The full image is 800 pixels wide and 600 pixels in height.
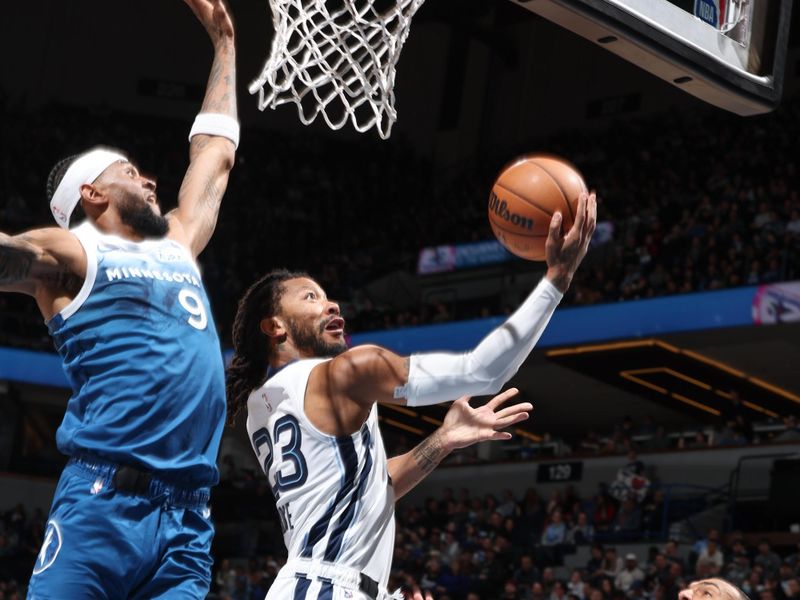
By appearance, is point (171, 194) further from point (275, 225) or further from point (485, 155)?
point (485, 155)

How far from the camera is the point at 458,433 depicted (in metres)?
3.54

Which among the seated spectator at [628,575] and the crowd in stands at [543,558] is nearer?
the crowd in stands at [543,558]

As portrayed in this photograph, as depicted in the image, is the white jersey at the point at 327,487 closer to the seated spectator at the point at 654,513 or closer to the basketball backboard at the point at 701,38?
the basketball backboard at the point at 701,38

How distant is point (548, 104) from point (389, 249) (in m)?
4.40

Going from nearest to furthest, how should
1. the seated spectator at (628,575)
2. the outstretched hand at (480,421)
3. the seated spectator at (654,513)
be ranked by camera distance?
the outstretched hand at (480,421) < the seated spectator at (628,575) < the seated spectator at (654,513)

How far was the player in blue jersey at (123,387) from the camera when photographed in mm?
2773

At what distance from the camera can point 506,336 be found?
123 inches

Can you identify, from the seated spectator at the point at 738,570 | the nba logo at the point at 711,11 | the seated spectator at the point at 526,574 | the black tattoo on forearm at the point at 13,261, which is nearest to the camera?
the black tattoo on forearm at the point at 13,261

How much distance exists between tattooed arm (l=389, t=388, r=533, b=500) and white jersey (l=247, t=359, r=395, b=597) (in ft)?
0.67

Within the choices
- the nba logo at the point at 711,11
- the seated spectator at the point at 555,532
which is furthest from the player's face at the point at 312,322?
the seated spectator at the point at 555,532

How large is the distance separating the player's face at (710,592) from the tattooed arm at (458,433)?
88cm

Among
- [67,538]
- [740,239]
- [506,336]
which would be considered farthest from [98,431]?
[740,239]

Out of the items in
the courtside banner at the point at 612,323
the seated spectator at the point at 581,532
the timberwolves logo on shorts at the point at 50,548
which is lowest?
the timberwolves logo on shorts at the point at 50,548

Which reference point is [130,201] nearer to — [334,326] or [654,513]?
[334,326]
